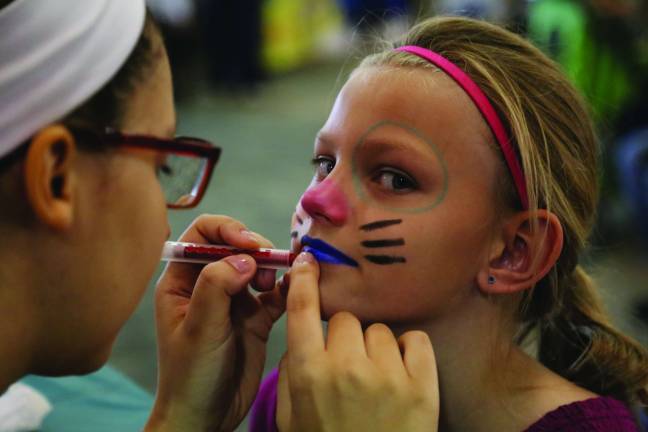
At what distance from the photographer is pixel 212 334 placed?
1.12 m

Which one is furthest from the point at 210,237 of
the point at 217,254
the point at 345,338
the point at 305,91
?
the point at 305,91

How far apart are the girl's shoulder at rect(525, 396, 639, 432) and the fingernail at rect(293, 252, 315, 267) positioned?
0.41m

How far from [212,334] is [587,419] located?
0.57 meters

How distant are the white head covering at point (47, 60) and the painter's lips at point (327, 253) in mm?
420

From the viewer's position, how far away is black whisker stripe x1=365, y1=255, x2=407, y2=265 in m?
1.06

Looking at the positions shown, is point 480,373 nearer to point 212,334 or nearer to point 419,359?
point 419,359

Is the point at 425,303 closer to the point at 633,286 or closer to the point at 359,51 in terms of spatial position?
the point at 359,51

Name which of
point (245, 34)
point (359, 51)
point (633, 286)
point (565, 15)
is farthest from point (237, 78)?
point (359, 51)

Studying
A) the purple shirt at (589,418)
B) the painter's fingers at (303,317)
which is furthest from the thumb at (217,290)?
the purple shirt at (589,418)

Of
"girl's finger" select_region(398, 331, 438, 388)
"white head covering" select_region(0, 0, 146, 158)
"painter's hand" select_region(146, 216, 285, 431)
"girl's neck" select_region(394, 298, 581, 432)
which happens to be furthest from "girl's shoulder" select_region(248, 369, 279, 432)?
"white head covering" select_region(0, 0, 146, 158)

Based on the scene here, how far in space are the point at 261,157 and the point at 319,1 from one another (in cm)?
350

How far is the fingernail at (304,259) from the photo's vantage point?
1.05m

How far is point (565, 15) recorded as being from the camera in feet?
11.4

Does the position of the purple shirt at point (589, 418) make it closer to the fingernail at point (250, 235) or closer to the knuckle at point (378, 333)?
the knuckle at point (378, 333)
